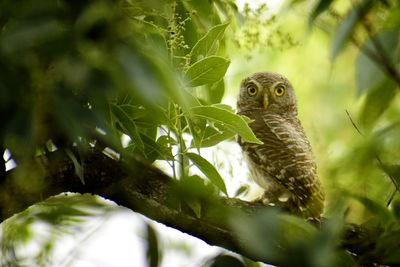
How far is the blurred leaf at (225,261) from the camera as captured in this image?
1207 millimetres

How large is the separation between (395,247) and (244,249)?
510 millimetres

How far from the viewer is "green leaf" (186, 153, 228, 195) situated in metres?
1.79

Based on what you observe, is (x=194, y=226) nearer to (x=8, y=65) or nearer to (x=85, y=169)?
(x=85, y=169)

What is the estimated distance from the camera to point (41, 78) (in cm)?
105

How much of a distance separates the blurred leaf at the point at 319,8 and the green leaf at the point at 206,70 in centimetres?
69

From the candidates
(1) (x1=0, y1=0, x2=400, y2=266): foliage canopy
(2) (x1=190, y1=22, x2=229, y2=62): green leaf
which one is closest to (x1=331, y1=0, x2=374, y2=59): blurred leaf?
(1) (x1=0, y1=0, x2=400, y2=266): foliage canopy

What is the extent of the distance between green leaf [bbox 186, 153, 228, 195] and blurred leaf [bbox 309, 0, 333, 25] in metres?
0.71

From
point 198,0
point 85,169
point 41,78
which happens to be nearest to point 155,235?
point 41,78

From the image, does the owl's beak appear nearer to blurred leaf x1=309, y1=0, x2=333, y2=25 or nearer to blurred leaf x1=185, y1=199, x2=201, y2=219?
blurred leaf x1=185, y1=199, x2=201, y2=219

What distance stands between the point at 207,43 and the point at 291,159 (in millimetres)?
1841

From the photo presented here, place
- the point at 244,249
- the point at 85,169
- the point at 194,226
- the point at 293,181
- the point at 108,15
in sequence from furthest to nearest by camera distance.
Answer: the point at 293,181, the point at 85,169, the point at 194,226, the point at 244,249, the point at 108,15

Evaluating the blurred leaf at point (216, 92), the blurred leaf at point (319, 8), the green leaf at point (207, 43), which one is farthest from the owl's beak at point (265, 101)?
the blurred leaf at point (319, 8)

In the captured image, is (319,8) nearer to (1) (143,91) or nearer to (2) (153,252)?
→ (1) (143,91)

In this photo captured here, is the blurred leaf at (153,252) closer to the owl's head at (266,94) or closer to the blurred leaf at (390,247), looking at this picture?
the blurred leaf at (390,247)
